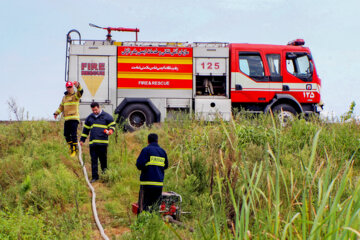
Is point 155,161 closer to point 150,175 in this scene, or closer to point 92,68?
point 150,175

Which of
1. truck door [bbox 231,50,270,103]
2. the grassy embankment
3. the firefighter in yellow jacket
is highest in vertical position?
truck door [bbox 231,50,270,103]

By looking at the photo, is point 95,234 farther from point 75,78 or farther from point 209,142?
point 75,78

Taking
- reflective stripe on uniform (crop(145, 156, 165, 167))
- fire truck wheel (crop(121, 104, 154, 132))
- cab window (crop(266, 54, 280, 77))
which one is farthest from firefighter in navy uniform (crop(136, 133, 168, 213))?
cab window (crop(266, 54, 280, 77))

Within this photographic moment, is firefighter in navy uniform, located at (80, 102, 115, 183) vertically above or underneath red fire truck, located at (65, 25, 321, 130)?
underneath

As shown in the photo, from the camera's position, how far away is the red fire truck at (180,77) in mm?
13656

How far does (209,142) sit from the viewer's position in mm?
8359

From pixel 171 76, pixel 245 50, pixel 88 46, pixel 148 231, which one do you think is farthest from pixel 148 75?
pixel 148 231

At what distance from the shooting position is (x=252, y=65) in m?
14.0

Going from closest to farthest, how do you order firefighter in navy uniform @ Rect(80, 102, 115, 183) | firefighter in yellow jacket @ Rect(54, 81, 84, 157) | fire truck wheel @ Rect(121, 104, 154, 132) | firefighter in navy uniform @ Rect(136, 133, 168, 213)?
1. firefighter in navy uniform @ Rect(136, 133, 168, 213)
2. firefighter in navy uniform @ Rect(80, 102, 115, 183)
3. firefighter in yellow jacket @ Rect(54, 81, 84, 157)
4. fire truck wheel @ Rect(121, 104, 154, 132)

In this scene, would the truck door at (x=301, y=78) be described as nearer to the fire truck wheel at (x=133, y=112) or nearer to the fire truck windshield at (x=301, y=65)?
the fire truck windshield at (x=301, y=65)

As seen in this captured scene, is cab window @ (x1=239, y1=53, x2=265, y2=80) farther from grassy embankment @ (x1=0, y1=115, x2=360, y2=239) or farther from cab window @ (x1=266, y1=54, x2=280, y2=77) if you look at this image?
grassy embankment @ (x1=0, y1=115, x2=360, y2=239)

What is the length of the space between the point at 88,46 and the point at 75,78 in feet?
4.26

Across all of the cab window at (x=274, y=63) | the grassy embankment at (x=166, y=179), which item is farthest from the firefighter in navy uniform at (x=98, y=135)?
the cab window at (x=274, y=63)

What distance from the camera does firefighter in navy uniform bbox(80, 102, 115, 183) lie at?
8773mm
